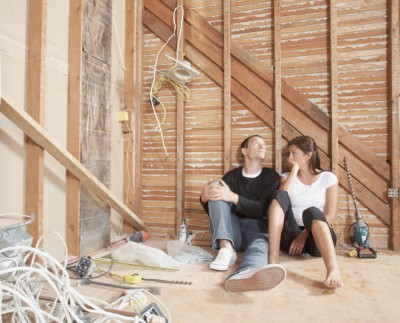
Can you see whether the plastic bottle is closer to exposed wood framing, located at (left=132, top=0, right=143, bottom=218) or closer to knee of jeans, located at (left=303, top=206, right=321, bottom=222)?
exposed wood framing, located at (left=132, top=0, right=143, bottom=218)

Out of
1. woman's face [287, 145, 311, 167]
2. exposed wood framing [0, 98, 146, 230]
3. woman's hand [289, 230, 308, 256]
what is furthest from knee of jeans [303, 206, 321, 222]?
exposed wood framing [0, 98, 146, 230]

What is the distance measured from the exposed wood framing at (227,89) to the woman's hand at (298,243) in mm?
861

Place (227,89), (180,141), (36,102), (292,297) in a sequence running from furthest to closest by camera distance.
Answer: (180,141) → (227,89) → (36,102) → (292,297)

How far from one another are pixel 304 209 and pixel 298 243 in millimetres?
278

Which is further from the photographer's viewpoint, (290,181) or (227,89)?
(227,89)

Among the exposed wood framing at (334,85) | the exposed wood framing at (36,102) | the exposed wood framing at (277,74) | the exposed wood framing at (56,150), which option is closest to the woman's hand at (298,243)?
the exposed wood framing at (334,85)

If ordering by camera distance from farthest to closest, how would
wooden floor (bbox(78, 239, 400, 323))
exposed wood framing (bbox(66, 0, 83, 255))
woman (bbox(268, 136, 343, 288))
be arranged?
1. exposed wood framing (bbox(66, 0, 83, 255))
2. woman (bbox(268, 136, 343, 288))
3. wooden floor (bbox(78, 239, 400, 323))

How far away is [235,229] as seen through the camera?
2168 mm

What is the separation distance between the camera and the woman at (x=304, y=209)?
5.78ft

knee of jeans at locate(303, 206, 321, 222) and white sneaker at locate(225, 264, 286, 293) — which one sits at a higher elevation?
knee of jeans at locate(303, 206, 321, 222)

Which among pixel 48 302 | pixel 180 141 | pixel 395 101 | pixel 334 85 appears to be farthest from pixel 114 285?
pixel 395 101

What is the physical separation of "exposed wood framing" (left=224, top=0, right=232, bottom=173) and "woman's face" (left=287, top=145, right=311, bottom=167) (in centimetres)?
55

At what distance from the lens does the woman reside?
1763 millimetres

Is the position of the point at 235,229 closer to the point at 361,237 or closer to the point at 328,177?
the point at 328,177
